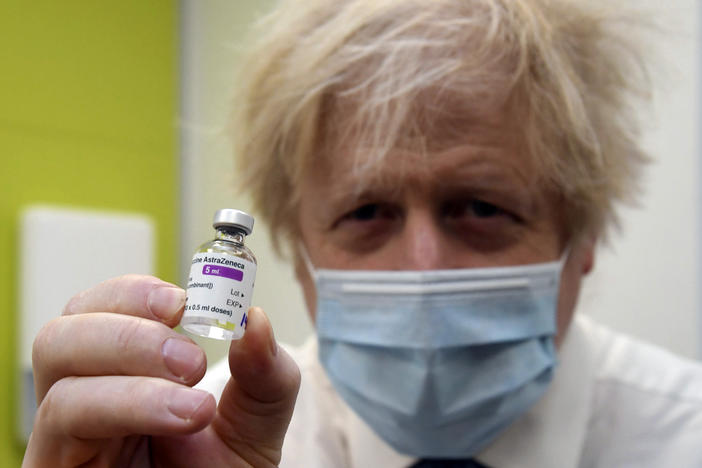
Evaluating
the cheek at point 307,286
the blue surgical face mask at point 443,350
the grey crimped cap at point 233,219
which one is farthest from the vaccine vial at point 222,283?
the cheek at point 307,286

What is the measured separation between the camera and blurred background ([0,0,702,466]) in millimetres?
1456

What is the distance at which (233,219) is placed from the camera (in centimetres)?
51

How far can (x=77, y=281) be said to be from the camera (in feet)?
4.66

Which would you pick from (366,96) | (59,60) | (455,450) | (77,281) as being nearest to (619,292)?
(455,450)

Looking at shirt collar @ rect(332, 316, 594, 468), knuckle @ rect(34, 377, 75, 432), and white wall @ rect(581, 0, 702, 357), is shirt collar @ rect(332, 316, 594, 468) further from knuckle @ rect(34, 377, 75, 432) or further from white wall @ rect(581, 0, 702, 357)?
knuckle @ rect(34, 377, 75, 432)

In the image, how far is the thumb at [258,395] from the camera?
534mm

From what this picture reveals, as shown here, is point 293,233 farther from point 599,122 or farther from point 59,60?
point 59,60

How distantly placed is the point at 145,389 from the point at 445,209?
1.70 ft

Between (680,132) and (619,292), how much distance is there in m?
0.38

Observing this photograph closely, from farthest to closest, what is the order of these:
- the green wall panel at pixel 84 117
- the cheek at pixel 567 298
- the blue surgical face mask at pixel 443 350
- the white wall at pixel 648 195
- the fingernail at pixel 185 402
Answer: the green wall panel at pixel 84 117 < the white wall at pixel 648 195 < the cheek at pixel 567 298 < the blue surgical face mask at pixel 443 350 < the fingernail at pixel 185 402

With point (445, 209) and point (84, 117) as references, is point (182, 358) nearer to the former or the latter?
point (445, 209)

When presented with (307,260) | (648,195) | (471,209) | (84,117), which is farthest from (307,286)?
(84,117)

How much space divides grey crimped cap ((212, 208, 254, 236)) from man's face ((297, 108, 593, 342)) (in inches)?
15.6

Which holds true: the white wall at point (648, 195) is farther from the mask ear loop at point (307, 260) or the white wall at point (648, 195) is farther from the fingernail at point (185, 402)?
the fingernail at point (185, 402)
